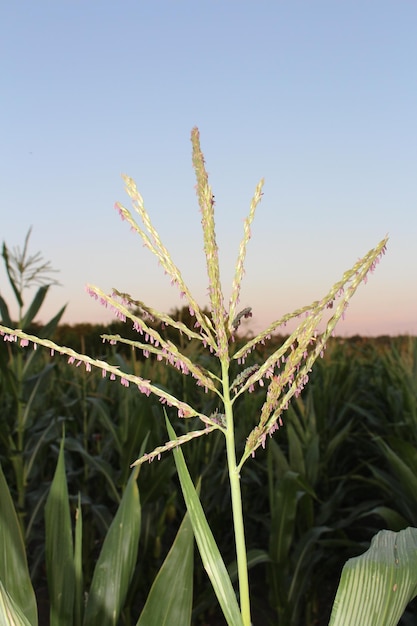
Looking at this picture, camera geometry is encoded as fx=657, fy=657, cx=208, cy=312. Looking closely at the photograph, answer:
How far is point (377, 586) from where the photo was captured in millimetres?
785

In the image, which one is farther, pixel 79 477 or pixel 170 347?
pixel 79 477

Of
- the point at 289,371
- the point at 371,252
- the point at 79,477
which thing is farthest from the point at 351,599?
the point at 79,477

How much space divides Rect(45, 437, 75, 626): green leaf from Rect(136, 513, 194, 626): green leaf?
219mm

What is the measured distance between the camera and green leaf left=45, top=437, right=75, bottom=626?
1243 millimetres

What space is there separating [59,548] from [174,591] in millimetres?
297

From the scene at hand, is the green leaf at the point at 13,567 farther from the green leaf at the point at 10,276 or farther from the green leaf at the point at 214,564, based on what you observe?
the green leaf at the point at 10,276

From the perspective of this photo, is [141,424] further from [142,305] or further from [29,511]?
[142,305]

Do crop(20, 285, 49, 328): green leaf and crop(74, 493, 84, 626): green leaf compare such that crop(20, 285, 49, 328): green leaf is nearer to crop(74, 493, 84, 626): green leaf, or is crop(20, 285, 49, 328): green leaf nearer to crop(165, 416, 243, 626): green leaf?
crop(74, 493, 84, 626): green leaf

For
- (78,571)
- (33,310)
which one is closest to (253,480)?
(33,310)

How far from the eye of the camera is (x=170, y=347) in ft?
2.24

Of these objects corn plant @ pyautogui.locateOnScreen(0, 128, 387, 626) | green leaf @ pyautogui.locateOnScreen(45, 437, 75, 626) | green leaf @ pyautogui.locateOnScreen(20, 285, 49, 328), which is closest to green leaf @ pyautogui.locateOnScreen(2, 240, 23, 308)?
green leaf @ pyautogui.locateOnScreen(20, 285, 49, 328)

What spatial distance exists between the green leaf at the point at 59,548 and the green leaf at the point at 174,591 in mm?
219

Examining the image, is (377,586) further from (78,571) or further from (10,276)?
(10,276)

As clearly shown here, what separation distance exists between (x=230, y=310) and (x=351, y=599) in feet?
1.22
